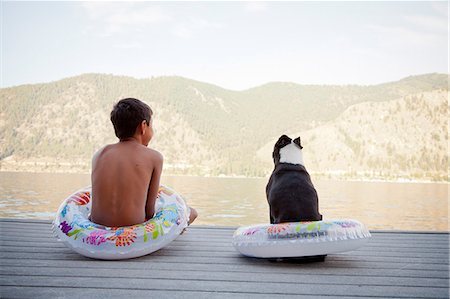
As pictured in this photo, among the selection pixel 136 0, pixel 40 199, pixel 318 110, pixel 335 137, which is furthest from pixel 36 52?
pixel 40 199

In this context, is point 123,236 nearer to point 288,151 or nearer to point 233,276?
point 233,276

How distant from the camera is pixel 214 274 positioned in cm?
287

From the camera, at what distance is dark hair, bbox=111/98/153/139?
11.3 feet

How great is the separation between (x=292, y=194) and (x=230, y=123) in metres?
93.9

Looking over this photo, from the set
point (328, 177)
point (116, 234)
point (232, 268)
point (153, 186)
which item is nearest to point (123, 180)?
point (153, 186)

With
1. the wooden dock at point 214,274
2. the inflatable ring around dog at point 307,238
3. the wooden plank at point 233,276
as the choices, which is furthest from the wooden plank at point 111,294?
the inflatable ring around dog at point 307,238

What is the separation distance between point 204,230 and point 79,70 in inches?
4386

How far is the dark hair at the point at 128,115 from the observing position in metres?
3.43

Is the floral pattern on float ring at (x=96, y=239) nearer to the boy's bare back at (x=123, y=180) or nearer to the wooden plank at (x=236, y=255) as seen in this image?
the boy's bare back at (x=123, y=180)

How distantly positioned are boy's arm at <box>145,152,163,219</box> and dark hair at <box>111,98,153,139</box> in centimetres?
25

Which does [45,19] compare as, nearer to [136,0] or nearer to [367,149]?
[136,0]

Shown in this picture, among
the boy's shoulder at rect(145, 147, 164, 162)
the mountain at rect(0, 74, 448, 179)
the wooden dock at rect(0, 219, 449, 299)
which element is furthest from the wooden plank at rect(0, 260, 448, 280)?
the mountain at rect(0, 74, 448, 179)

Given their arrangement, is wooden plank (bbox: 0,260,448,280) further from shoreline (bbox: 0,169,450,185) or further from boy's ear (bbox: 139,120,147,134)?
shoreline (bbox: 0,169,450,185)

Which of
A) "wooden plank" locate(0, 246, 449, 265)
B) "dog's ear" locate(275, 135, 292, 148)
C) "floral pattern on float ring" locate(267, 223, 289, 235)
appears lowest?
"wooden plank" locate(0, 246, 449, 265)
